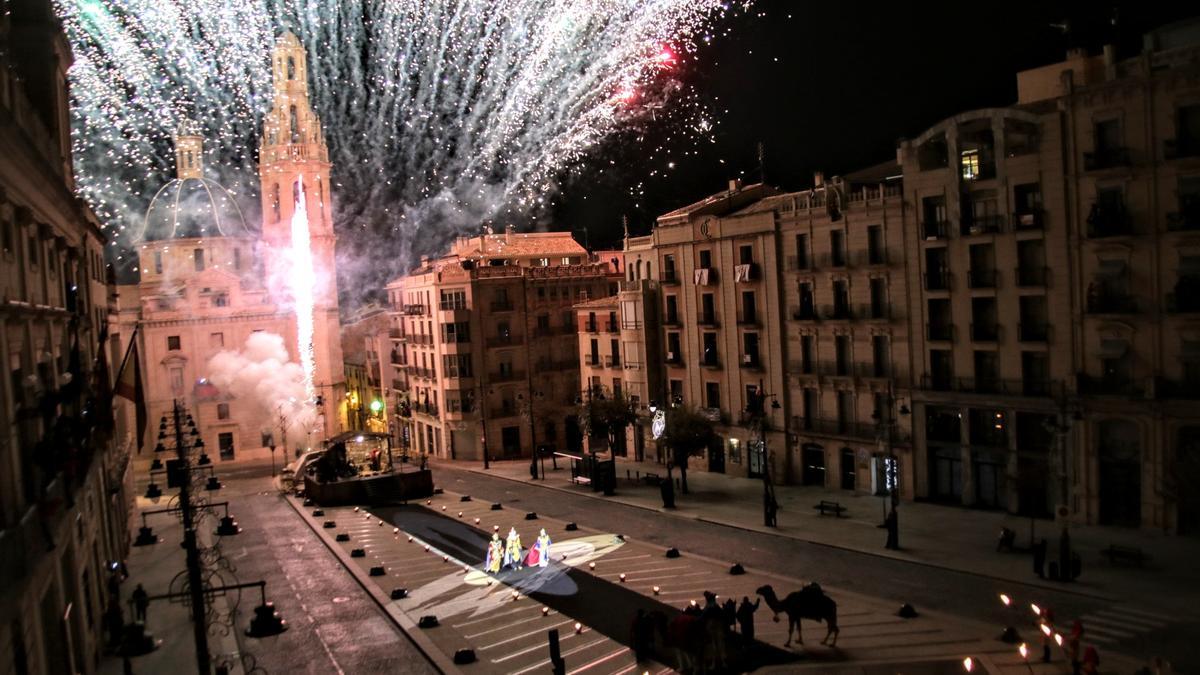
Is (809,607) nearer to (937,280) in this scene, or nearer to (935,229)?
(937,280)

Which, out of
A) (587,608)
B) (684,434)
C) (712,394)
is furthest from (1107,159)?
(587,608)

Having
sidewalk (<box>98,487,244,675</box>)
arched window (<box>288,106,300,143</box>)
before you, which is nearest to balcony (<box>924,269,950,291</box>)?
sidewalk (<box>98,487,244,675</box>)

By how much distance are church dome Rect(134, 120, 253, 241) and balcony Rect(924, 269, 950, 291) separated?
207 ft

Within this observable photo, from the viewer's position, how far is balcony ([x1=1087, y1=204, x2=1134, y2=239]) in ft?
106

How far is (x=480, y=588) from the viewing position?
96.3 feet

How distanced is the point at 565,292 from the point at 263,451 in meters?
25.8

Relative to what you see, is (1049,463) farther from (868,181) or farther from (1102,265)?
(868,181)

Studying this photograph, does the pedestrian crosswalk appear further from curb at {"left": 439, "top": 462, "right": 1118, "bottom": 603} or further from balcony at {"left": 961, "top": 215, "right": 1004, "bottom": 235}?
balcony at {"left": 961, "top": 215, "right": 1004, "bottom": 235}

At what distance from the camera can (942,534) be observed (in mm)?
33094

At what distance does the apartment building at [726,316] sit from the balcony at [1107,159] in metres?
15.0

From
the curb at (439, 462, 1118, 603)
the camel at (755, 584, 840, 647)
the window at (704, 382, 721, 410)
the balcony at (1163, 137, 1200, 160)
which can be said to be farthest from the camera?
the window at (704, 382, 721, 410)

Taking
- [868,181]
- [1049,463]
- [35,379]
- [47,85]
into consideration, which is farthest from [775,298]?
[35,379]

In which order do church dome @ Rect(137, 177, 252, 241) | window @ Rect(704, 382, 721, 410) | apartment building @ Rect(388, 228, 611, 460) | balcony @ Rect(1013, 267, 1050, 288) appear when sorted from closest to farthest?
balcony @ Rect(1013, 267, 1050, 288)
window @ Rect(704, 382, 721, 410)
apartment building @ Rect(388, 228, 611, 460)
church dome @ Rect(137, 177, 252, 241)

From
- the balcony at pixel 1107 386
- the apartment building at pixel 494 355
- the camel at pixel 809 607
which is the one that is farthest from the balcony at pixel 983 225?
the apartment building at pixel 494 355
